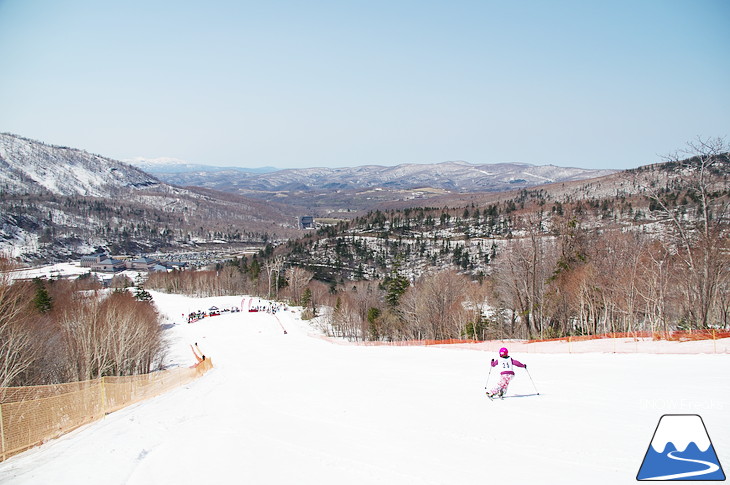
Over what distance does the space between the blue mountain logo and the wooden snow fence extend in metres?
13.0

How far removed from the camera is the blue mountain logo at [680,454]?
24.0ft

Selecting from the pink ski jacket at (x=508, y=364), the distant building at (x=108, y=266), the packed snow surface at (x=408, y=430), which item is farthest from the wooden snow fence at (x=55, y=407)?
the distant building at (x=108, y=266)

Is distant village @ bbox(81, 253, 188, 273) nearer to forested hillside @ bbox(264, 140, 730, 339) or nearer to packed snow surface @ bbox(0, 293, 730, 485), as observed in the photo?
forested hillside @ bbox(264, 140, 730, 339)

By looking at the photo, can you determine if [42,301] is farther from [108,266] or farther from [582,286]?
[108,266]

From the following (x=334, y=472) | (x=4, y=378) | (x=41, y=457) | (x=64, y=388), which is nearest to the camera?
(x=334, y=472)

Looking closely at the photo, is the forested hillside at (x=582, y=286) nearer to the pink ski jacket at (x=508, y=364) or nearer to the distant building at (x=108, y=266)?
the pink ski jacket at (x=508, y=364)

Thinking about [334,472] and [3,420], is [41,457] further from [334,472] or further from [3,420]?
[334,472]

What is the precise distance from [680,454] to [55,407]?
49.0 ft

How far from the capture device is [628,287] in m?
37.7

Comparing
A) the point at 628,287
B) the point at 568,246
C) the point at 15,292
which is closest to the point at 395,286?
the point at 568,246

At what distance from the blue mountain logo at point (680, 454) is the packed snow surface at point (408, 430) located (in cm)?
47

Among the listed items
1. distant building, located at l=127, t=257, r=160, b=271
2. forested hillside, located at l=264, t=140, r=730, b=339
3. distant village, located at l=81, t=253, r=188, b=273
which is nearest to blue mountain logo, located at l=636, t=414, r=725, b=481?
forested hillside, located at l=264, t=140, r=730, b=339

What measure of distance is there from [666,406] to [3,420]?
50.2 feet

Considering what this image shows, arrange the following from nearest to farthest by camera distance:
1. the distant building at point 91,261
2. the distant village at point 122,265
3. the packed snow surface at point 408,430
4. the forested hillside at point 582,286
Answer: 1. the packed snow surface at point 408,430
2. the forested hillside at point 582,286
3. the distant village at point 122,265
4. the distant building at point 91,261
